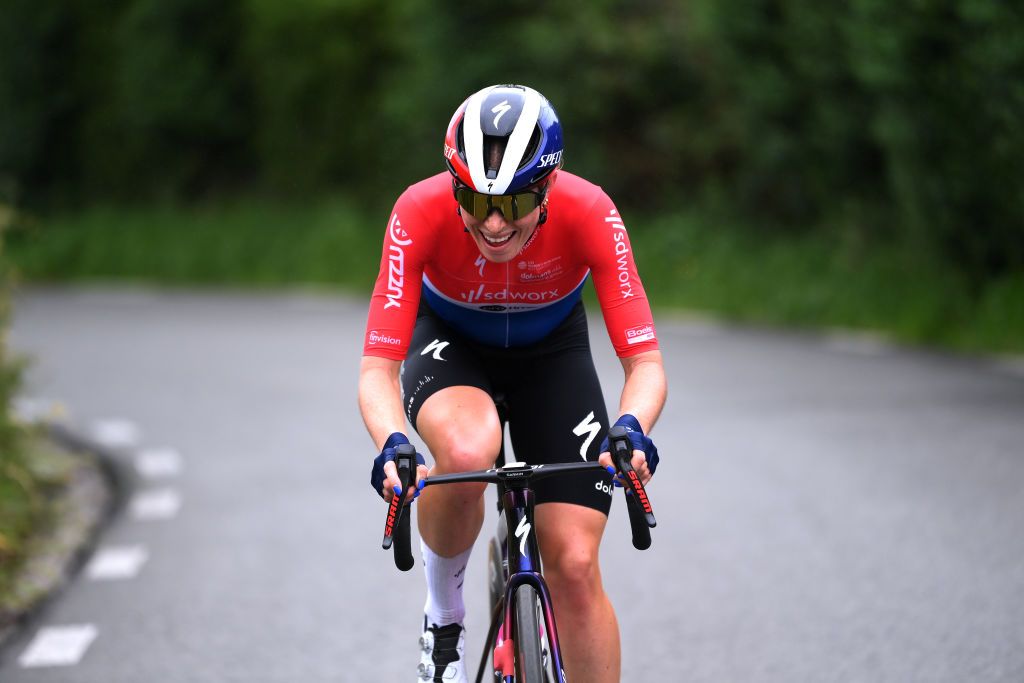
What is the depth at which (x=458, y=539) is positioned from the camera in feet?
15.9

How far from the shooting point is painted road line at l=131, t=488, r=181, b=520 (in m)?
8.98

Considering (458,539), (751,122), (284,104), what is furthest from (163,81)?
(458,539)

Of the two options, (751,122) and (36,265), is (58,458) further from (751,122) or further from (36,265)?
(36,265)

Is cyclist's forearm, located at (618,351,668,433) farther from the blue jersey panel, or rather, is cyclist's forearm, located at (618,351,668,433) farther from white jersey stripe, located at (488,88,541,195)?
white jersey stripe, located at (488,88,541,195)

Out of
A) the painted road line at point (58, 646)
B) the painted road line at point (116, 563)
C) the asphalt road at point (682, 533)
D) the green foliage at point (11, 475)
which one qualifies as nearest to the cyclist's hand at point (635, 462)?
the asphalt road at point (682, 533)

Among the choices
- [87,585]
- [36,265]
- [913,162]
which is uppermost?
[913,162]

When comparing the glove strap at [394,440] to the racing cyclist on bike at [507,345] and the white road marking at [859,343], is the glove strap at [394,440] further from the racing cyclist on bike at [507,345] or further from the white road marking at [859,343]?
the white road marking at [859,343]

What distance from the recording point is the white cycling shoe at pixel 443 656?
16.1 feet

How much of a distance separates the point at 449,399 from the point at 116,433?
7.28 m

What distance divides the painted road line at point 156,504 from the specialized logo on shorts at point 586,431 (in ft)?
15.0

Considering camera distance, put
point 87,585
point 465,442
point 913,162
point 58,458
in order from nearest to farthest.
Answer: point 465,442
point 87,585
point 58,458
point 913,162

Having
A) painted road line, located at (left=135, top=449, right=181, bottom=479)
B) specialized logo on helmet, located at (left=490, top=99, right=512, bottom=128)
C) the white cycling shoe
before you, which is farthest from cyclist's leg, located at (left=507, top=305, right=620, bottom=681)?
painted road line, located at (left=135, top=449, right=181, bottom=479)

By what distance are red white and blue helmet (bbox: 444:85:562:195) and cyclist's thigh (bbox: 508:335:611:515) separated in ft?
2.73

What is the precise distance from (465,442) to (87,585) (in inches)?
135
